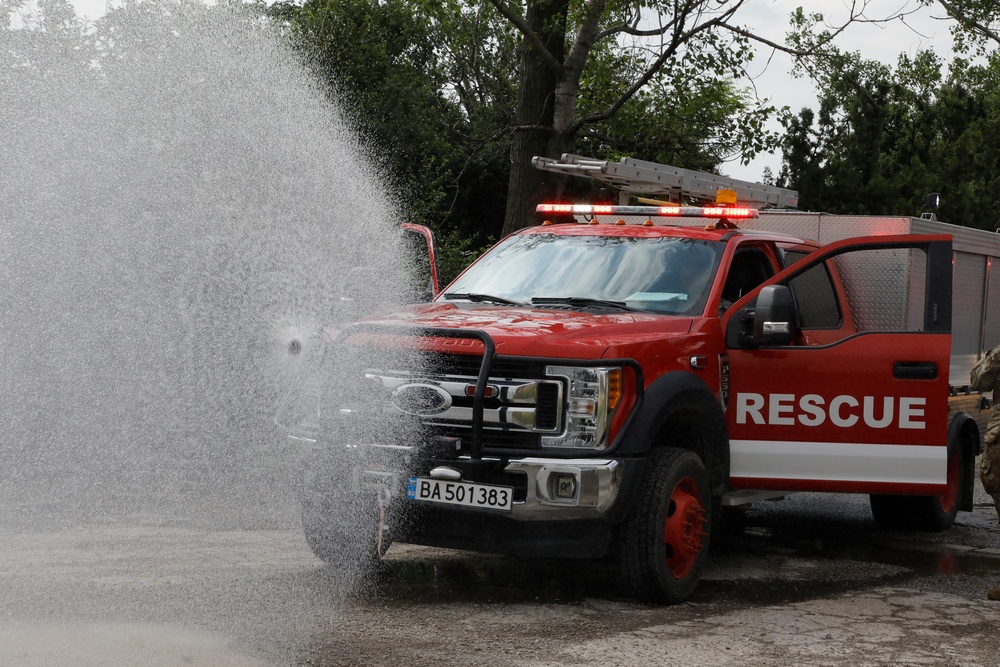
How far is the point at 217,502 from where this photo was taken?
8945mm

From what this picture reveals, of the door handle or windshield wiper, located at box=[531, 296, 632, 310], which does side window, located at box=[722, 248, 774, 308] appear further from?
the door handle

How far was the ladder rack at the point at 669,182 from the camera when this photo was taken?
425 inches

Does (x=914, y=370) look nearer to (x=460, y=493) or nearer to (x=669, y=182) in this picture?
(x=460, y=493)

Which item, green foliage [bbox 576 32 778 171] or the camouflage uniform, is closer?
the camouflage uniform

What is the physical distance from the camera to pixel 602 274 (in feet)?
25.6

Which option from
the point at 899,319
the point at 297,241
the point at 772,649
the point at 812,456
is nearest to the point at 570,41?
the point at 297,241

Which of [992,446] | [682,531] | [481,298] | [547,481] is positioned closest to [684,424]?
[682,531]

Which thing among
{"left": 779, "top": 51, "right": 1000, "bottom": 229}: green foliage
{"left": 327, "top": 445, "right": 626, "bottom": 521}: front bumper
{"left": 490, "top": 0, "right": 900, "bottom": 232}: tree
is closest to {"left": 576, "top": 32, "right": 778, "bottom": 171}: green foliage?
{"left": 490, "top": 0, "right": 900, "bottom": 232}: tree

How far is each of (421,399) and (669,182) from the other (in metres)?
5.26

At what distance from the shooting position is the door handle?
7.30m

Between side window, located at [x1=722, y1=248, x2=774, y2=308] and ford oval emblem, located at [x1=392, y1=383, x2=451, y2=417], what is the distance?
211 centimetres

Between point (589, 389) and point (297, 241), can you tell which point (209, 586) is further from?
point (297, 241)

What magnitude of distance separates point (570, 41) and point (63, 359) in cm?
1697

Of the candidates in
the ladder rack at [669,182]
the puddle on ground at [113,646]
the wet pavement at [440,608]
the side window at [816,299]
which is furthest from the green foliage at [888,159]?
the puddle on ground at [113,646]
